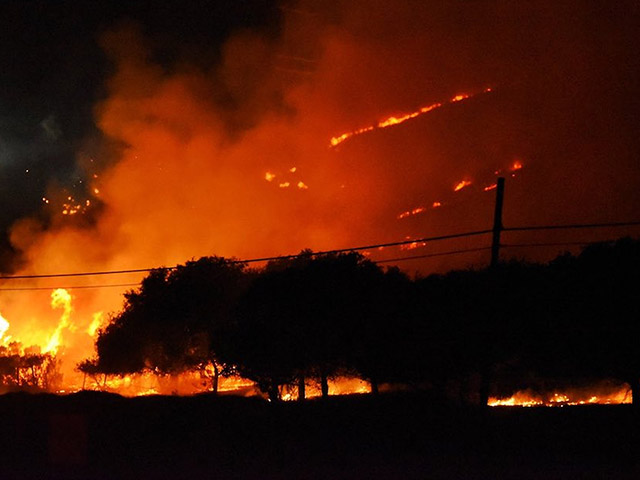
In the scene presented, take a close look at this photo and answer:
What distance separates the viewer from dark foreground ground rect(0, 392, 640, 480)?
16.0 m

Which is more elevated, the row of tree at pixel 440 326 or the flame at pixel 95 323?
the flame at pixel 95 323

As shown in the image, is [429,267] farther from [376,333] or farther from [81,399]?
[81,399]

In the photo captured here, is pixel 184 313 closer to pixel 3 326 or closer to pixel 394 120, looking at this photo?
pixel 3 326

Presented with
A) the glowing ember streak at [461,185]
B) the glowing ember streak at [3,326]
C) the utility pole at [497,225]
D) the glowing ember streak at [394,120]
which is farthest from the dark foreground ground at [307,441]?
the glowing ember streak at [394,120]

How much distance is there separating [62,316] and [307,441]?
227ft

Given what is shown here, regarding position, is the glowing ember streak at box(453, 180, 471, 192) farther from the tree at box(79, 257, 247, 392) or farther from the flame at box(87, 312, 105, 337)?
the flame at box(87, 312, 105, 337)

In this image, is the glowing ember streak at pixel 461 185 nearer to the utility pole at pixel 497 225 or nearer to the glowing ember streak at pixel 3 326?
the glowing ember streak at pixel 3 326

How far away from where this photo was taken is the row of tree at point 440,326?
105ft

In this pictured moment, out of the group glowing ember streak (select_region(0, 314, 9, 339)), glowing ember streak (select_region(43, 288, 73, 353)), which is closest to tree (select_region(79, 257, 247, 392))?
glowing ember streak (select_region(43, 288, 73, 353))

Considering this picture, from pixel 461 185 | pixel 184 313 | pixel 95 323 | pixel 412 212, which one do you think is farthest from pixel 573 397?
pixel 95 323

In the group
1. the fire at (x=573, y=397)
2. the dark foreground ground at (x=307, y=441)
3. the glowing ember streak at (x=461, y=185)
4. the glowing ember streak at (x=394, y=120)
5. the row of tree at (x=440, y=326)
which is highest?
the glowing ember streak at (x=394, y=120)

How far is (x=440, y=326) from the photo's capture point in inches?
1309

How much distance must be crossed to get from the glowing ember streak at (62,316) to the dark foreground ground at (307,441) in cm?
5792

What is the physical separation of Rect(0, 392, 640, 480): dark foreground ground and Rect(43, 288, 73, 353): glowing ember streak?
190 ft
